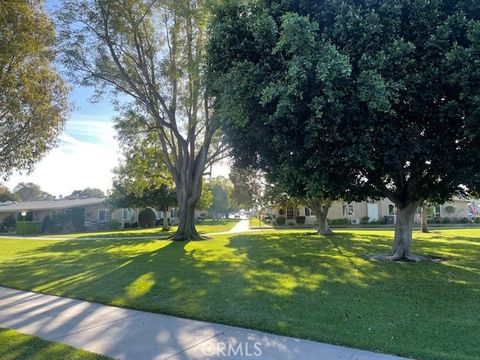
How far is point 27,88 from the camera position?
14008 millimetres

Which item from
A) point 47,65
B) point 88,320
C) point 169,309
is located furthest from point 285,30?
point 47,65

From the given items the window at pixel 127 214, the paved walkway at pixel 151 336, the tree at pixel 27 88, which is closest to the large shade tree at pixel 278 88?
the paved walkway at pixel 151 336

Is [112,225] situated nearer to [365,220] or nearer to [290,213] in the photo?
[290,213]

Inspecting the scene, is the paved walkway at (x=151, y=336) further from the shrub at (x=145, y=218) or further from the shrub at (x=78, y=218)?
the shrub at (x=145, y=218)

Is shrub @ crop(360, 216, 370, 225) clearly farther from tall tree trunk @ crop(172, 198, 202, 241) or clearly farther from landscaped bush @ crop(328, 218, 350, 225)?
tall tree trunk @ crop(172, 198, 202, 241)

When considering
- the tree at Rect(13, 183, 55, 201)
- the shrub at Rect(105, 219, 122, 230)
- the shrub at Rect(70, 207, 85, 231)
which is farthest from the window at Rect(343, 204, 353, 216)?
the tree at Rect(13, 183, 55, 201)

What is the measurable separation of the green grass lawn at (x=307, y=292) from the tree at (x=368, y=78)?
255cm

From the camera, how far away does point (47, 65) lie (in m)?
15.0

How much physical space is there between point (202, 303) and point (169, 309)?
657 millimetres

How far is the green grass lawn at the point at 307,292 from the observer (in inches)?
203

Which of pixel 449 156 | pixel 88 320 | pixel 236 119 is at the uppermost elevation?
pixel 236 119

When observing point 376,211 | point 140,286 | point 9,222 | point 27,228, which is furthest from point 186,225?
point 9,222

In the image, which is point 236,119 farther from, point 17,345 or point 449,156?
point 17,345

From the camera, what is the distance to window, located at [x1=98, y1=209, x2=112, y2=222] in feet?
146
